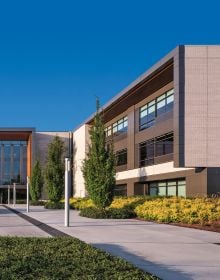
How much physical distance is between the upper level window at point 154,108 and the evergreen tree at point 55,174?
8.25 meters

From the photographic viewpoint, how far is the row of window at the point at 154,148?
136 feet

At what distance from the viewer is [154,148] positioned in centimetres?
4494

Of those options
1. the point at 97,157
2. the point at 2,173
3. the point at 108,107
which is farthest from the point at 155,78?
the point at 2,173

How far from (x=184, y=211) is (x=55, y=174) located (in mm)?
26796

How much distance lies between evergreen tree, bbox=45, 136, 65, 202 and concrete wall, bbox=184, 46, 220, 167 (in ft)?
60.2

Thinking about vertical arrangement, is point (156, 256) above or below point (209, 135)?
below

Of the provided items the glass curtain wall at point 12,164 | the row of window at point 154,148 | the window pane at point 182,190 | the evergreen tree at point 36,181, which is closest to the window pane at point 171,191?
the window pane at point 182,190

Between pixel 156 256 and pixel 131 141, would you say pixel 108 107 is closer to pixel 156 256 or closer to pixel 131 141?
pixel 131 141

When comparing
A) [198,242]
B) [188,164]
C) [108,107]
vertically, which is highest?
[108,107]

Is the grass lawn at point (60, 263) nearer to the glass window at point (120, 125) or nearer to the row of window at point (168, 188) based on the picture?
the row of window at point (168, 188)

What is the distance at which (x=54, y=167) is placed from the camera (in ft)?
170

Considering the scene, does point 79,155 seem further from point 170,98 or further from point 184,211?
point 184,211

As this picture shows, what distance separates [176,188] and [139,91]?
28.4ft

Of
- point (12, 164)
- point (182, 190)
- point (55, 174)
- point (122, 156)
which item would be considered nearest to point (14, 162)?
point (12, 164)
